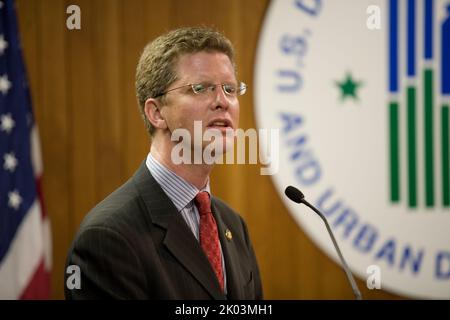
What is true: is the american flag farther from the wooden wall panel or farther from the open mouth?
→ the open mouth

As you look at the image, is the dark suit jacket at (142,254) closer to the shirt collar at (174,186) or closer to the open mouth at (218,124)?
the shirt collar at (174,186)

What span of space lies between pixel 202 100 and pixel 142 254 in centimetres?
48

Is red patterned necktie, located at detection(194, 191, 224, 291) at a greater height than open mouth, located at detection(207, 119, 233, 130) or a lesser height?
lesser

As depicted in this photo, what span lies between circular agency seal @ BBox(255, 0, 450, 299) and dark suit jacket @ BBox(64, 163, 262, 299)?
1.27 m

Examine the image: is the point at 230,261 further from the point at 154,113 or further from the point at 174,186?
the point at 154,113

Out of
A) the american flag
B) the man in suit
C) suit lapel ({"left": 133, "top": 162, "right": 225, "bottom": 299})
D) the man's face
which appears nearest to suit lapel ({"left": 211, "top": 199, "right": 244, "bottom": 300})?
the man in suit

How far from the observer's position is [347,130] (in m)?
2.71

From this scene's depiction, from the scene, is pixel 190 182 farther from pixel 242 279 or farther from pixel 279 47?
pixel 279 47

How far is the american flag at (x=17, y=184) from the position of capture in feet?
7.97

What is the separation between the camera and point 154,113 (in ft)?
5.24

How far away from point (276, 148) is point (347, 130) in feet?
1.26

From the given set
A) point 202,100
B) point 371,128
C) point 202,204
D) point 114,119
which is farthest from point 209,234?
point 371,128

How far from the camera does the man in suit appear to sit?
4.27 feet

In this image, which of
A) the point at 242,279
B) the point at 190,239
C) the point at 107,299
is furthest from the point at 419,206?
the point at 107,299
